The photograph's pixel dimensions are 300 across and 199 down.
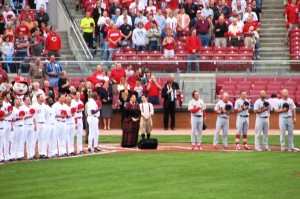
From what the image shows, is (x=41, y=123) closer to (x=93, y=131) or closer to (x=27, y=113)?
(x=27, y=113)

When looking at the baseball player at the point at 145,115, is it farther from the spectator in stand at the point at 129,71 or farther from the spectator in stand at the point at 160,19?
the spectator in stand at the point at 160,19

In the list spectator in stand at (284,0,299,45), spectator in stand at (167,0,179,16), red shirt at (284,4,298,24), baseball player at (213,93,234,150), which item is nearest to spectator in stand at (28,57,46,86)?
spectator in stand at (167,0,179,16)

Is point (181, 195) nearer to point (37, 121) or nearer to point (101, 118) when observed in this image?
point (37, 121)

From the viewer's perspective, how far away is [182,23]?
3988 cm

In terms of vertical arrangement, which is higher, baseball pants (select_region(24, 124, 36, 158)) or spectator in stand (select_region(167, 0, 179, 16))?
spectator in stand (select_region(167, 0, 179, 16))

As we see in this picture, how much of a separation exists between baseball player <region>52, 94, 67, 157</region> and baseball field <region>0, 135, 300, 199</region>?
0.76 metres

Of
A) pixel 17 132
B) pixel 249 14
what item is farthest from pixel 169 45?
pixel 17 132

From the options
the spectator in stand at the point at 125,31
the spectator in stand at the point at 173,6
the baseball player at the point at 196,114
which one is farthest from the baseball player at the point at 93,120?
the spectator in stand at the point at 173,6

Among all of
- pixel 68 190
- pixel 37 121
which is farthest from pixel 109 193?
pixel 37 121

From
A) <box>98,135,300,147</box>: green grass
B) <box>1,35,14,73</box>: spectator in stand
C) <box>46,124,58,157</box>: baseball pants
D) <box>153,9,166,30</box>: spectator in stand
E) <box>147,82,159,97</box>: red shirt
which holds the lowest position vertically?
<box>98,135,300,147</box>: green grass

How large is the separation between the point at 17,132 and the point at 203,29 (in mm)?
12849

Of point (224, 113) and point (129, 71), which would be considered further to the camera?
point (129, 71)

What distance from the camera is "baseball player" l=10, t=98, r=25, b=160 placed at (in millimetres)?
28000

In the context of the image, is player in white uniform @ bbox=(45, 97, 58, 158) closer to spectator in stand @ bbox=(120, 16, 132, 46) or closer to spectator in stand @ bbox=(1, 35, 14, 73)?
spectator in stand @ bbox=(1, 35, 14, 73)
